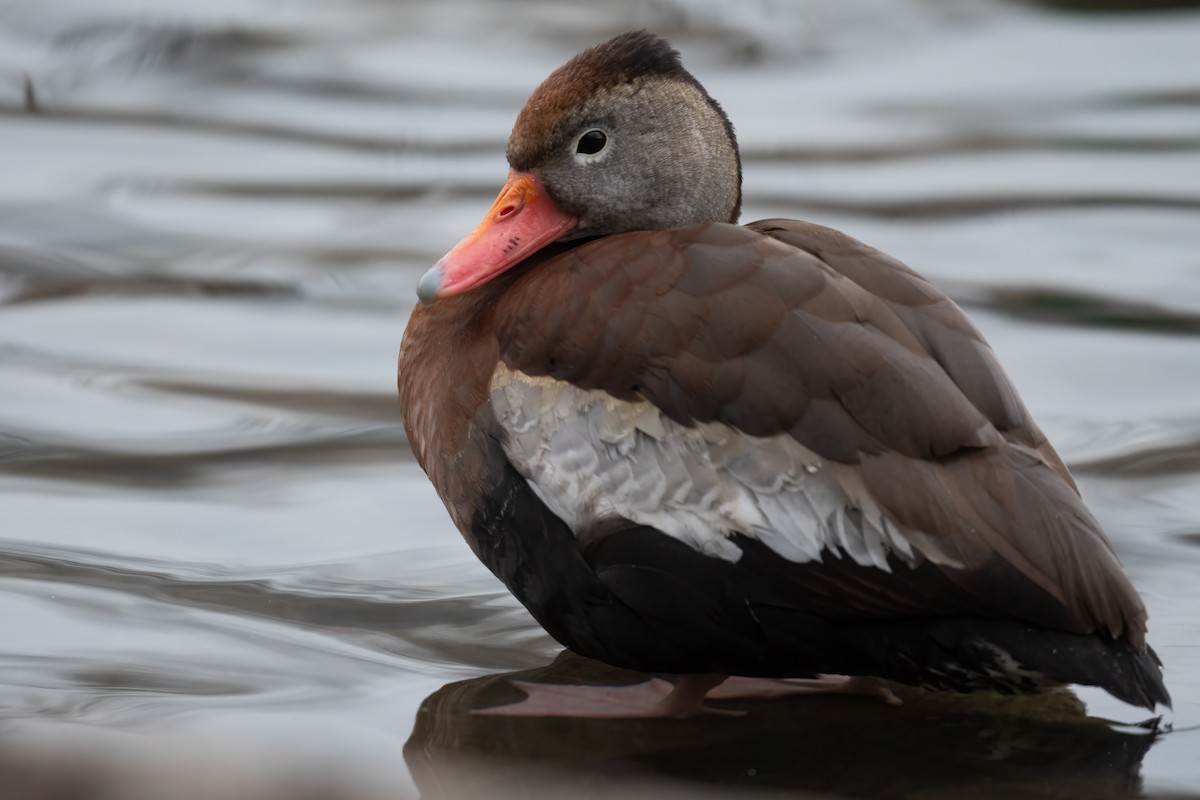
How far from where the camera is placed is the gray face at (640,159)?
Result: 13.2 feet

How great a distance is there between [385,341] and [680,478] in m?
2.82

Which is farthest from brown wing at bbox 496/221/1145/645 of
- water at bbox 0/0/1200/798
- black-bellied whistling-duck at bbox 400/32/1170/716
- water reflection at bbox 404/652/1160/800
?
water at bbox 0/0/1200/798

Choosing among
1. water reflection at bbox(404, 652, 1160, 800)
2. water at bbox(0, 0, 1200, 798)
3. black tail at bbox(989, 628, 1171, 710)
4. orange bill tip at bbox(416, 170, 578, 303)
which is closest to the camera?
black tail at bbox(989, 628, 1171, 710)

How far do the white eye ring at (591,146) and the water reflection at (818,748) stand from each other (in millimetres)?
1206

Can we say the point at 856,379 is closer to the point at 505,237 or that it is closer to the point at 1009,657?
the point at 1009,657

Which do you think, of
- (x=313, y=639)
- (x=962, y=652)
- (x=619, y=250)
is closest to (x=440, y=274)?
(x=619, y=250)

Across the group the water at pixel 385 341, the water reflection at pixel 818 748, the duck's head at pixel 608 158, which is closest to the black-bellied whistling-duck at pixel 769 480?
the water reflection at pixel 818 748

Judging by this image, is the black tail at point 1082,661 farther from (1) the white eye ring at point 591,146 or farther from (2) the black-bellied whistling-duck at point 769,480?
(1) the white eye ring at point 591,146

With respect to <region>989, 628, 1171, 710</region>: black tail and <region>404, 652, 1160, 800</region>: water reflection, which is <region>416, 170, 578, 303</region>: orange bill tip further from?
<region>989, 628, 1171, 710</region>: black tail

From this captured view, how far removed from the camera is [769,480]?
10.6 ft

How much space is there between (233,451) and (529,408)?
1.79 m

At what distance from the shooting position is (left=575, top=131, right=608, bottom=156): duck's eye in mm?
4039

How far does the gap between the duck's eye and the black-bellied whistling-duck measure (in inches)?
19.4

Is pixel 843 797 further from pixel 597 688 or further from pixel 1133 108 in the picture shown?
pixel 1133 108
